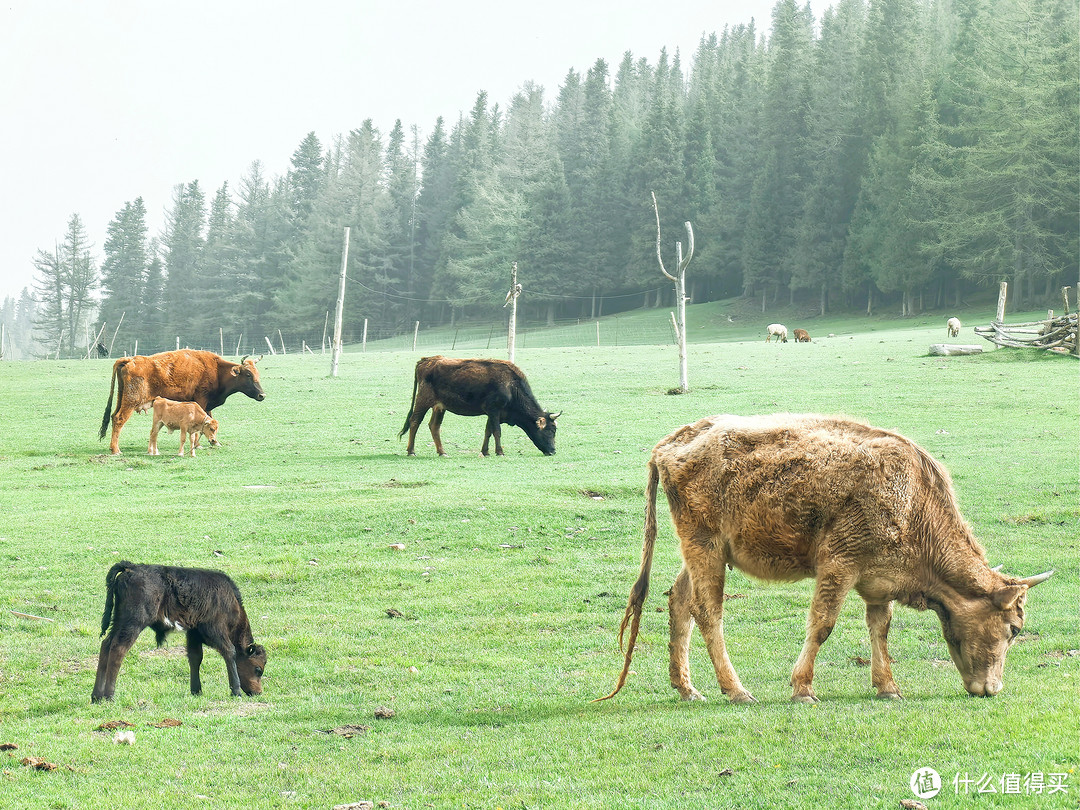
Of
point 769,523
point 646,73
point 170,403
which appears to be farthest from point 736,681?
point 646,73

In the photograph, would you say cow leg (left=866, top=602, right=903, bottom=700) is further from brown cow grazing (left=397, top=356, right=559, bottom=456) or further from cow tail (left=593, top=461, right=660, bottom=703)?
brown cow grazing (left=397, top=356, right=559, bottom=456)

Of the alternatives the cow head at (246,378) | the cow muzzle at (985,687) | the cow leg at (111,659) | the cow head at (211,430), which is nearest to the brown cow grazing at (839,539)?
the cow muzzle at (985,687)

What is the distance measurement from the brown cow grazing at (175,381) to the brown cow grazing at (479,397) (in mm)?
4556

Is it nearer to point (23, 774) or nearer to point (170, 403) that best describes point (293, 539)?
point (23, 774)

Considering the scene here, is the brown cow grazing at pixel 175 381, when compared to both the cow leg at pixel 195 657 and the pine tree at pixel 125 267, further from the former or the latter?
the pine tree at pixel 125 267

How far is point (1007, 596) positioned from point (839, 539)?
121 centimetres

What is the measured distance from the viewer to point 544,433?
21453 millimetres

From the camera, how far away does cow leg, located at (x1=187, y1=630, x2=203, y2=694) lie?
7965 mm

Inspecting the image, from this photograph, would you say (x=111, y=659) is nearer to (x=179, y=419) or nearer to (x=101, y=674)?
(x=101, y=674)

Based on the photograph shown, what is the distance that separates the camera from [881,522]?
22.3ft

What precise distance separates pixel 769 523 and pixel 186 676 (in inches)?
200

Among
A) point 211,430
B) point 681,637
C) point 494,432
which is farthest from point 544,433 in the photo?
point 681,637

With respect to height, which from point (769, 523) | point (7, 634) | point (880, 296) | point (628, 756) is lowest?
point (7, 634)

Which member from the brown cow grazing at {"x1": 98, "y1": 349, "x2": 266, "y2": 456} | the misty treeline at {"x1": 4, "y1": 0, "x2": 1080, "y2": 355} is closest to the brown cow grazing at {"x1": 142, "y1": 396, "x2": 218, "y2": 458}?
the brown cow grazing at {"x1": 98, "y1": 349, "x2": 266, "y2": 456}
